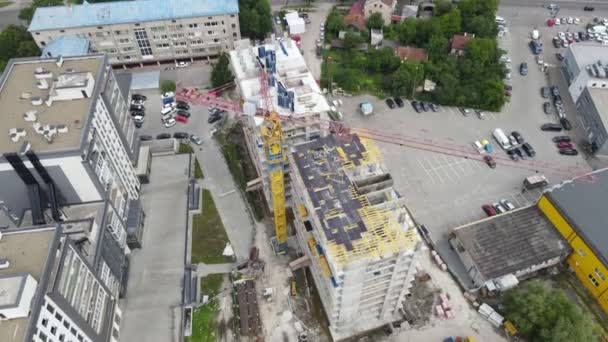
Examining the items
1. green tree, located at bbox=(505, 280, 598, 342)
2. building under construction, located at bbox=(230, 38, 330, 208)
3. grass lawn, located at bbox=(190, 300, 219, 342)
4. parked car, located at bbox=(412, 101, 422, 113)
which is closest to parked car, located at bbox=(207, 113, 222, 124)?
building under construction, located at bbox=(230, 38, 330, 208)

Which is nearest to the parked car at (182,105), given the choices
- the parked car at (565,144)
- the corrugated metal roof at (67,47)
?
the corrugated metal roof at (67,47)

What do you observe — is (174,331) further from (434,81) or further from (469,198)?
(434,81)

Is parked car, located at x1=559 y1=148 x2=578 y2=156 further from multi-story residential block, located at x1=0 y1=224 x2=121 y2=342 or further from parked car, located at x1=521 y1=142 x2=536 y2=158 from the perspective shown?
multi-story residential block, located at x1=0 y1=224 x2=121 y2=342

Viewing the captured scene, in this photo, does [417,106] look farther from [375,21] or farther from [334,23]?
[334,23]

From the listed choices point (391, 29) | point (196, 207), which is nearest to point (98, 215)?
point (196, 207)

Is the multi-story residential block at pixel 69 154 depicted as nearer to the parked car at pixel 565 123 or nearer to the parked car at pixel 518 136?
the parked car at pixel 518 136

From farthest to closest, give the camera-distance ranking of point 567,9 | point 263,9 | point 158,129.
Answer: point 567,9 < point 263,9 < point 158,129

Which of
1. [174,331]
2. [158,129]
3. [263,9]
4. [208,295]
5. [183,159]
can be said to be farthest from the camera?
[263,9]

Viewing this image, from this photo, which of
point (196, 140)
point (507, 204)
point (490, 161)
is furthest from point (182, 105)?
point (507, 204)
